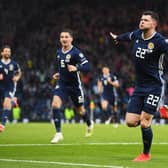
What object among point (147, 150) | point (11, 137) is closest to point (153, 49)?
point (147, 150)

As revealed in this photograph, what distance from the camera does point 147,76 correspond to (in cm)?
1230

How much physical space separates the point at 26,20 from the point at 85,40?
3.63m

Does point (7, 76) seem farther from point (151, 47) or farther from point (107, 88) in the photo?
point (151, 47)

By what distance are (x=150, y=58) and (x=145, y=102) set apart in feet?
2.39

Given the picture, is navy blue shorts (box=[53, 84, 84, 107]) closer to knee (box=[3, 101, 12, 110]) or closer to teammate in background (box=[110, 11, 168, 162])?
knee (box=[3, 101, 12, 110])

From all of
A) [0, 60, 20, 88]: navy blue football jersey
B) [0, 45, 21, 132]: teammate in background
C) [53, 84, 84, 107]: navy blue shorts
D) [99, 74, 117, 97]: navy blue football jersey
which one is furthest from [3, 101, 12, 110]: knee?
[99, 74, 117, 97]: navy blue football jersey

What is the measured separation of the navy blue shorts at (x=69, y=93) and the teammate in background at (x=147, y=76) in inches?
176

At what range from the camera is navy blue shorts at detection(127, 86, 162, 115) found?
12.2 m

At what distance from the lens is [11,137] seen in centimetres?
1822

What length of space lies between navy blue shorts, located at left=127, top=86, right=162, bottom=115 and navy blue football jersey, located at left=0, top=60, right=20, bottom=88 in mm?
8375

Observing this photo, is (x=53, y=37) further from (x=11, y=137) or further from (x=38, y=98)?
(x=11, y=137)

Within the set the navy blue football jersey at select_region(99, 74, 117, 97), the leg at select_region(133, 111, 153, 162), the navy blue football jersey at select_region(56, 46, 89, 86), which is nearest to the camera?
the leg at select_region(133, 111, 153, 162)

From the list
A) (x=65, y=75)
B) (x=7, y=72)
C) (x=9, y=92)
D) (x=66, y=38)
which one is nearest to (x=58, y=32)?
(x=7, y=72)

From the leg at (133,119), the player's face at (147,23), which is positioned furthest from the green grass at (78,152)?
the player's face at (147,23)
